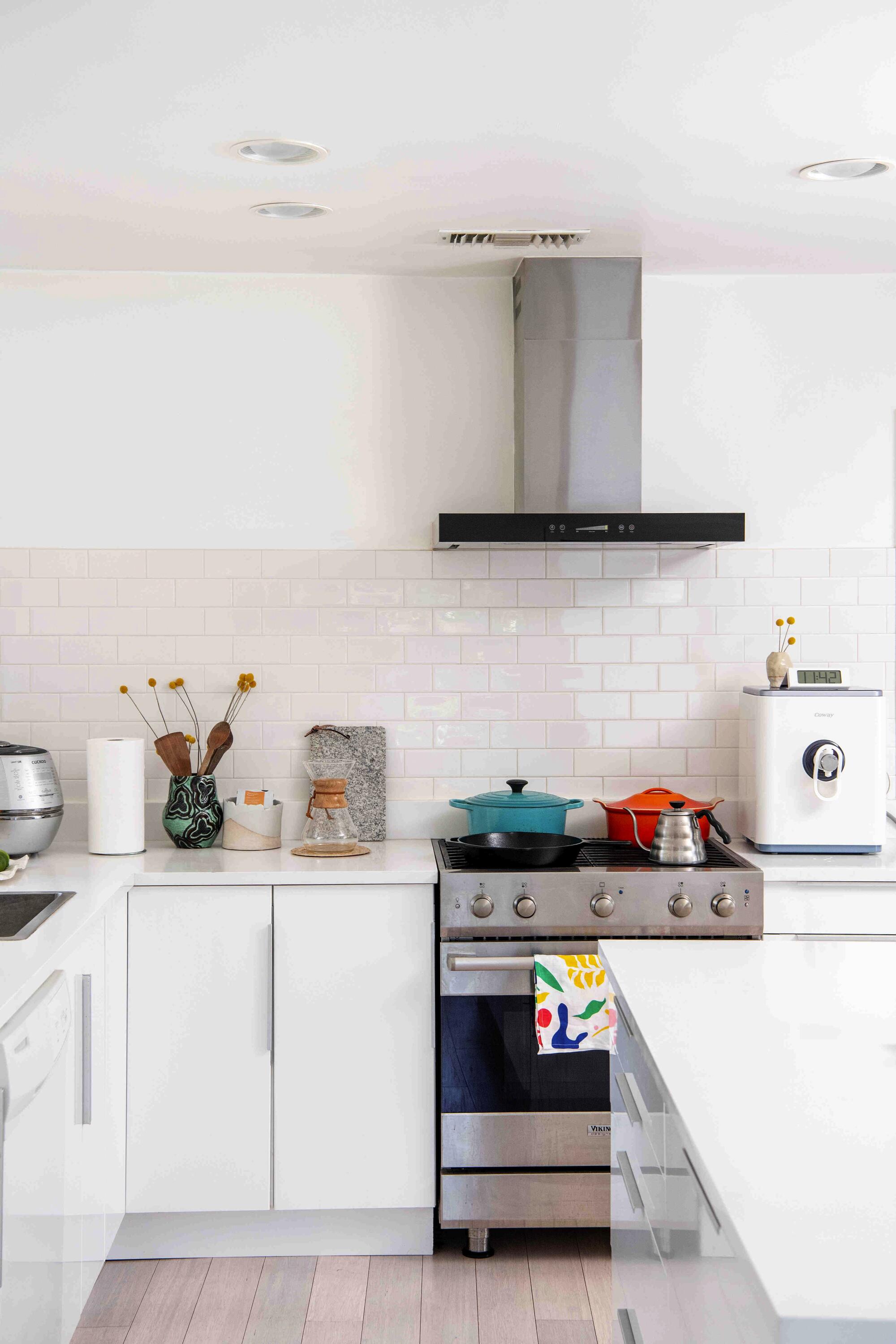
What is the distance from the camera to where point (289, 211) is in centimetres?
312

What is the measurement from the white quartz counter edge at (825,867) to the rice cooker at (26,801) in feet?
6.30

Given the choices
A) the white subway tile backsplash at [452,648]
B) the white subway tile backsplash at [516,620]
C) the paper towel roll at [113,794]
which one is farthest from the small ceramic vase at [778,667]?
the paper towel roll at [113,794]

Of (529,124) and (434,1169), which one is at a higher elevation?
(529,124)

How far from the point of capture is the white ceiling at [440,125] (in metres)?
2.13

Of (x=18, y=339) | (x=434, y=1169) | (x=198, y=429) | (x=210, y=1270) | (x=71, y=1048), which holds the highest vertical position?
(x=18, y=339)

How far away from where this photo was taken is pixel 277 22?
212 cm

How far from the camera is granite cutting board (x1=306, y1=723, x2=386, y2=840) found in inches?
145

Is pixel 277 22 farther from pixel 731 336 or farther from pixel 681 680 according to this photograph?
pixel 681 680

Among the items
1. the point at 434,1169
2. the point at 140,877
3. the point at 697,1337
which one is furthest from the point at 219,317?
the point at 697,1337

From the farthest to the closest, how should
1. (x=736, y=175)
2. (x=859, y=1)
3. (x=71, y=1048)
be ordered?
(x=736, y=175) < (x=71, y=1048) < (x=859, y=1)

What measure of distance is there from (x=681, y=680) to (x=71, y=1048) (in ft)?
6.96

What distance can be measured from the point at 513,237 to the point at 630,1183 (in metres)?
2.45

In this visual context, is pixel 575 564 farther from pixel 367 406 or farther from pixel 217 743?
pixel 217 743

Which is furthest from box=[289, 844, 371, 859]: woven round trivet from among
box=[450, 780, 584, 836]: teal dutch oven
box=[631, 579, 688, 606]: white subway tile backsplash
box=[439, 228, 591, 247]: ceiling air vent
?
box=[439, 228, 591, 247]: ceiling air vent
